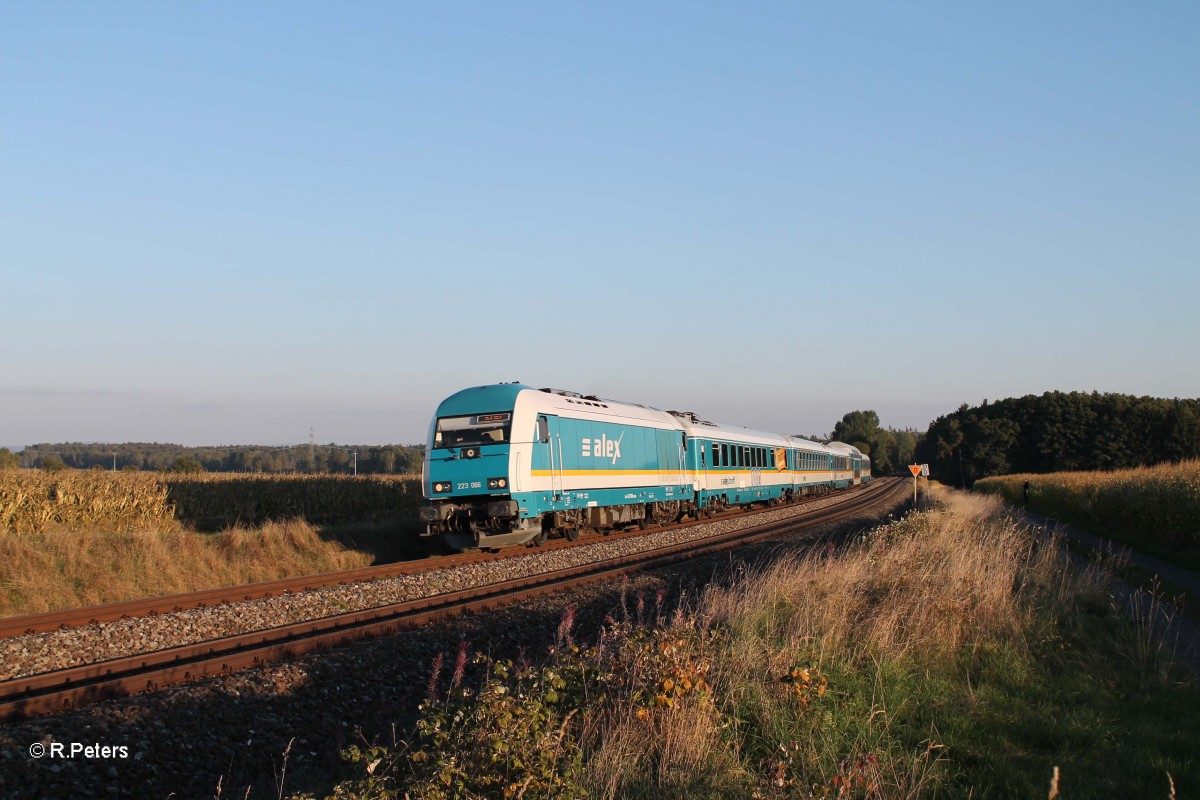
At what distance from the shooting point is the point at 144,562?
49.8 ft

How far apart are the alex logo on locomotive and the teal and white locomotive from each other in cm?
3

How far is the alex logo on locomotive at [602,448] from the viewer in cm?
2131

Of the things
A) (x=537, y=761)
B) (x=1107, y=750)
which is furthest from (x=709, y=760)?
(x=1107, y=750)

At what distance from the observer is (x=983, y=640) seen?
8648mm

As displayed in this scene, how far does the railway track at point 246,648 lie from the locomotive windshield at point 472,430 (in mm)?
3357

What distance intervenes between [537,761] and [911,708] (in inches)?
136

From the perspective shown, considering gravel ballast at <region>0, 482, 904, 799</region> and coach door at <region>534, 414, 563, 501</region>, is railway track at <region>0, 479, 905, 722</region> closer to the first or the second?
gravel ballast at <region>0, 482, 904, 799</region>

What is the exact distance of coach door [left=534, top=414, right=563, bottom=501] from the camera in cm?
1902

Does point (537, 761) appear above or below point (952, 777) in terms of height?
above

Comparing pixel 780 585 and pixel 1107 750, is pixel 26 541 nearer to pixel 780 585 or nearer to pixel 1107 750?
pixel 780 585

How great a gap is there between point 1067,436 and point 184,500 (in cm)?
8687

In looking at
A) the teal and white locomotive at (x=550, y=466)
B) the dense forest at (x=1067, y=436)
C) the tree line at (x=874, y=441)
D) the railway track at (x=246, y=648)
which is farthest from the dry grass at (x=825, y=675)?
the tree line at (x=874, y=441)

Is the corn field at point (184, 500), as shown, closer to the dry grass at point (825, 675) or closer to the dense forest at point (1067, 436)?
Answer: the dry grass at point (825, 675)

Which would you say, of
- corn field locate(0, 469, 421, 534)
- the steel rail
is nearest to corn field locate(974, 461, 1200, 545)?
the steel rail
